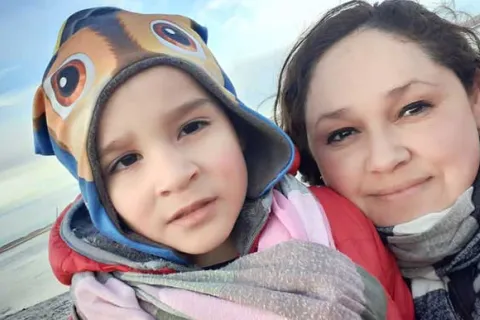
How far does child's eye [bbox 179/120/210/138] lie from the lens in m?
0.72

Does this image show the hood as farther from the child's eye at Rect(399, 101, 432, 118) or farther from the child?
the child's eye at Rect(399, 101, 432, 118)

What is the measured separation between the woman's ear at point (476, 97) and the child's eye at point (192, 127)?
0.42m

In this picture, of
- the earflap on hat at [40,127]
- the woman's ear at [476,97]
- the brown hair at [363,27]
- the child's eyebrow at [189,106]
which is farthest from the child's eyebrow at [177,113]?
the woman's ear at [476,97]

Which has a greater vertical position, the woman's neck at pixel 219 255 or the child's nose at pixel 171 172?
the child's nose at pixel 171 172

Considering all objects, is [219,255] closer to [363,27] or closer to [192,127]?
[192,127]

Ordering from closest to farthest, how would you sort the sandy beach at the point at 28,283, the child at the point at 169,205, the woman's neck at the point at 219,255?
the child at the point at 169,205 → the woman's neck at the point at 219,255 → the sandy beach at the point at 28,283

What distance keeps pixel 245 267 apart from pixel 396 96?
0.32 meters

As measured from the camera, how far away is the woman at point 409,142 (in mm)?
806

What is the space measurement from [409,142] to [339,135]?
0.35ft

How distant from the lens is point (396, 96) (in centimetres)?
82

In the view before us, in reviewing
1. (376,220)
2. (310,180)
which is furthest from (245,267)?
(310,180)

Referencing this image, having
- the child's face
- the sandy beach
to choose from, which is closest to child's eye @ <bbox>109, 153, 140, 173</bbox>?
the child's face

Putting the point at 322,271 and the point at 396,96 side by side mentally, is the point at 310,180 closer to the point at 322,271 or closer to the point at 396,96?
the point at 396,96

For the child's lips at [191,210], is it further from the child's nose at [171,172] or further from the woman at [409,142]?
the woman at [409,142]
